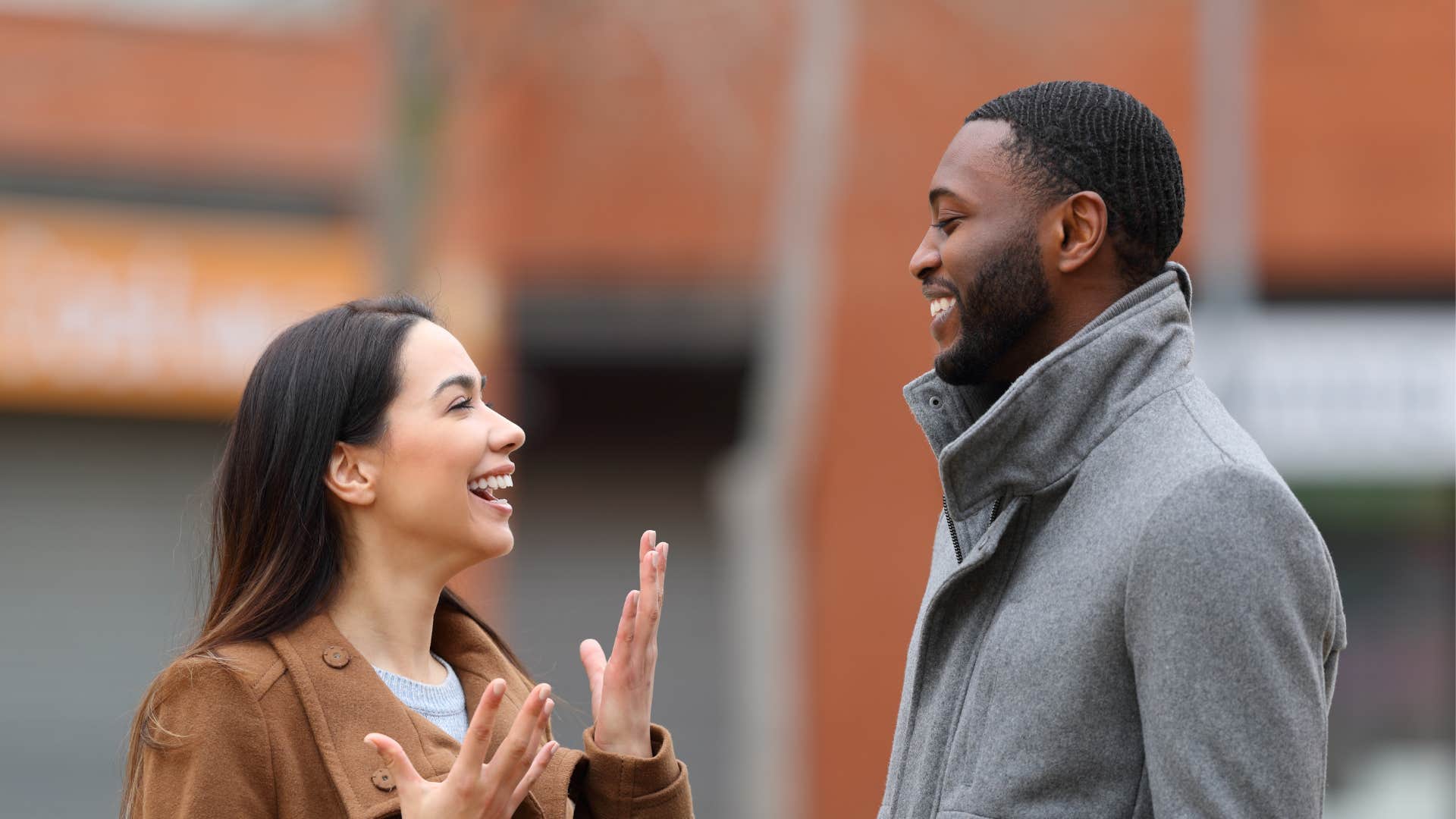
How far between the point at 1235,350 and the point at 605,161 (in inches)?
201

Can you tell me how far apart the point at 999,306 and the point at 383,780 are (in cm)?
124

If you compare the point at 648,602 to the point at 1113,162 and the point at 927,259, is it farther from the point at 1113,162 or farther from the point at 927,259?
Answer: the point at 1113,162

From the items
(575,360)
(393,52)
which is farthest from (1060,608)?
(575,360)

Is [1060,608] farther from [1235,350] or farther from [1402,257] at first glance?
[1402,257]

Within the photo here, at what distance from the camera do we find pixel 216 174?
13.4 m

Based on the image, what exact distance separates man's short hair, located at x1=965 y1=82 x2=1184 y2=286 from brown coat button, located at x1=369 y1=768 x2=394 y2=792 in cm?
138

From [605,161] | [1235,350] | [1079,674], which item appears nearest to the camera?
[1079,674]

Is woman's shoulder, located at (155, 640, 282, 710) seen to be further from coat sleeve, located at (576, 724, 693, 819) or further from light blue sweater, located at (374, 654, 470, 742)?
coat sleeve, located at (576, 724, 693, 819)

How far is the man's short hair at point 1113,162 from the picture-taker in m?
2.55

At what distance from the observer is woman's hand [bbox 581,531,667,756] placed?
3.00 m

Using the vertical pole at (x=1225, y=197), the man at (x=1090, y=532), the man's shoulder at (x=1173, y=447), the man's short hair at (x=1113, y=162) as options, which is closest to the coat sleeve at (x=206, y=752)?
the man at (x=1090, y=532)

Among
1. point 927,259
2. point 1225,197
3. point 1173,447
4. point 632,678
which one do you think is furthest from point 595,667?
point 1225,197

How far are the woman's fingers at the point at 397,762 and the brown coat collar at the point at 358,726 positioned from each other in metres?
0.18

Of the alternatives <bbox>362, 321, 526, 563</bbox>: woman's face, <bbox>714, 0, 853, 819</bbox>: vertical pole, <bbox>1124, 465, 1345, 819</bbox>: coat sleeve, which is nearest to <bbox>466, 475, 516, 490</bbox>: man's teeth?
<bbox>362, 321, 526, 563</bbox>: woman's face
